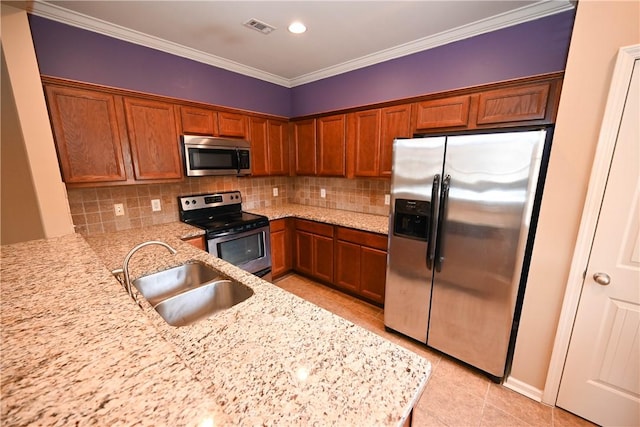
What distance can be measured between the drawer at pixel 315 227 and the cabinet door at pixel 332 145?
25.1 inches

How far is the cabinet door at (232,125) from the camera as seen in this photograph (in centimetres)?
277

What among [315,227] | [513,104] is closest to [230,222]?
[315,227]

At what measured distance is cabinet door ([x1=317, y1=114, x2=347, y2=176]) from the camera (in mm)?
2961

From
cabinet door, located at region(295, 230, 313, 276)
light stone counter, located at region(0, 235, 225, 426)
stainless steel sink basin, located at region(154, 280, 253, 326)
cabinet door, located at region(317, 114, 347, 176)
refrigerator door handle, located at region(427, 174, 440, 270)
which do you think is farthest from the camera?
cabinet door, located at region(295, 230, 313, 276)

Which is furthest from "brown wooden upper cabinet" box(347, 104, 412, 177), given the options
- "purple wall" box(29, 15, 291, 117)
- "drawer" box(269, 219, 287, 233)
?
"purple wall" box(29, 15, 291, 117)

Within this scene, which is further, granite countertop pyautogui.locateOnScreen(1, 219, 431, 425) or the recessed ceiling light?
the recessed ceiling light

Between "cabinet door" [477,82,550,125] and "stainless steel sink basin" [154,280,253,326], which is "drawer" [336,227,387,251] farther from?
"stainless steel sink basin" [154,280,253,326]

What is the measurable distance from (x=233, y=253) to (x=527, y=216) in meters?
2.45

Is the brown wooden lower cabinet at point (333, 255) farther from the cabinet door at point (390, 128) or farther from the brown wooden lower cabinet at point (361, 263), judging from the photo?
the cabinet door at point (390, 128)

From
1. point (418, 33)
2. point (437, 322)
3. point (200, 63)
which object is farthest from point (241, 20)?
point (437, 322)

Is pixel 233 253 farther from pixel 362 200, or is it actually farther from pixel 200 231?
pixel 362 200

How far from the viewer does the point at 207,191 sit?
9.91 ft

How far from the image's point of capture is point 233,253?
2.63 meters

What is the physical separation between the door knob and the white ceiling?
186 centimetres
